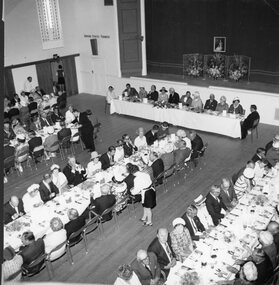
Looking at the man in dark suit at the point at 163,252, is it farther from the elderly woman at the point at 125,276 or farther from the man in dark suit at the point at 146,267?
the elderly woman at the point at 125,276

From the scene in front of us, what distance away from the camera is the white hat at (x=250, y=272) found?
4898 mm

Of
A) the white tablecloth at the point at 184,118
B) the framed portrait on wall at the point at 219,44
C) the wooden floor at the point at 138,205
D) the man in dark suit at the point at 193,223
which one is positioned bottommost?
the wooden floor at the point at 138,205

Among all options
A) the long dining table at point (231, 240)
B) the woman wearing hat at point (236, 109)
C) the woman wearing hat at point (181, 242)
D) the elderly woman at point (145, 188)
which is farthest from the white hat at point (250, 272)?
the woman wearing hat at point (236, 109)

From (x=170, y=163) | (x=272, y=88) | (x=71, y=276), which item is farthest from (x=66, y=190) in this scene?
(x=272, y=88)

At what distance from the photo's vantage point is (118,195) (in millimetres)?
7957

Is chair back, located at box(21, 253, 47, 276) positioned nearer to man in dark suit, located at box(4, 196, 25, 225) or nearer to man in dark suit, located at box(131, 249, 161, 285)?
man in dark suit, located at box(4, 196, 25, 225)

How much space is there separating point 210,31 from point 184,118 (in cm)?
598

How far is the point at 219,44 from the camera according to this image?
17156 millimetres

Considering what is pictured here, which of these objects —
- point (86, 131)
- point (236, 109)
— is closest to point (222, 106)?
point (236, 109)

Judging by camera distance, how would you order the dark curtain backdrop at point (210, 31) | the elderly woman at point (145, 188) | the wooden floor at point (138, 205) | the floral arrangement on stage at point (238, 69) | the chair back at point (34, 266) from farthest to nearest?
1. the floral arrangement on stage at point (238, 69)
2. the dark curtain backdrop at point (210, 31)
3. the elderly woman at point (145, 188)
4. the wooden floor at point (138, 205)
5. the chair back at point (34, 266)

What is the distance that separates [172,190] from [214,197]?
2.71 m

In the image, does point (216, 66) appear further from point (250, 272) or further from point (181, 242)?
point (250, 272)

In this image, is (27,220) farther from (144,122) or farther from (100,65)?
(100,65)

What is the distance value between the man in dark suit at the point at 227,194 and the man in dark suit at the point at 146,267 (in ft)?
7.59
